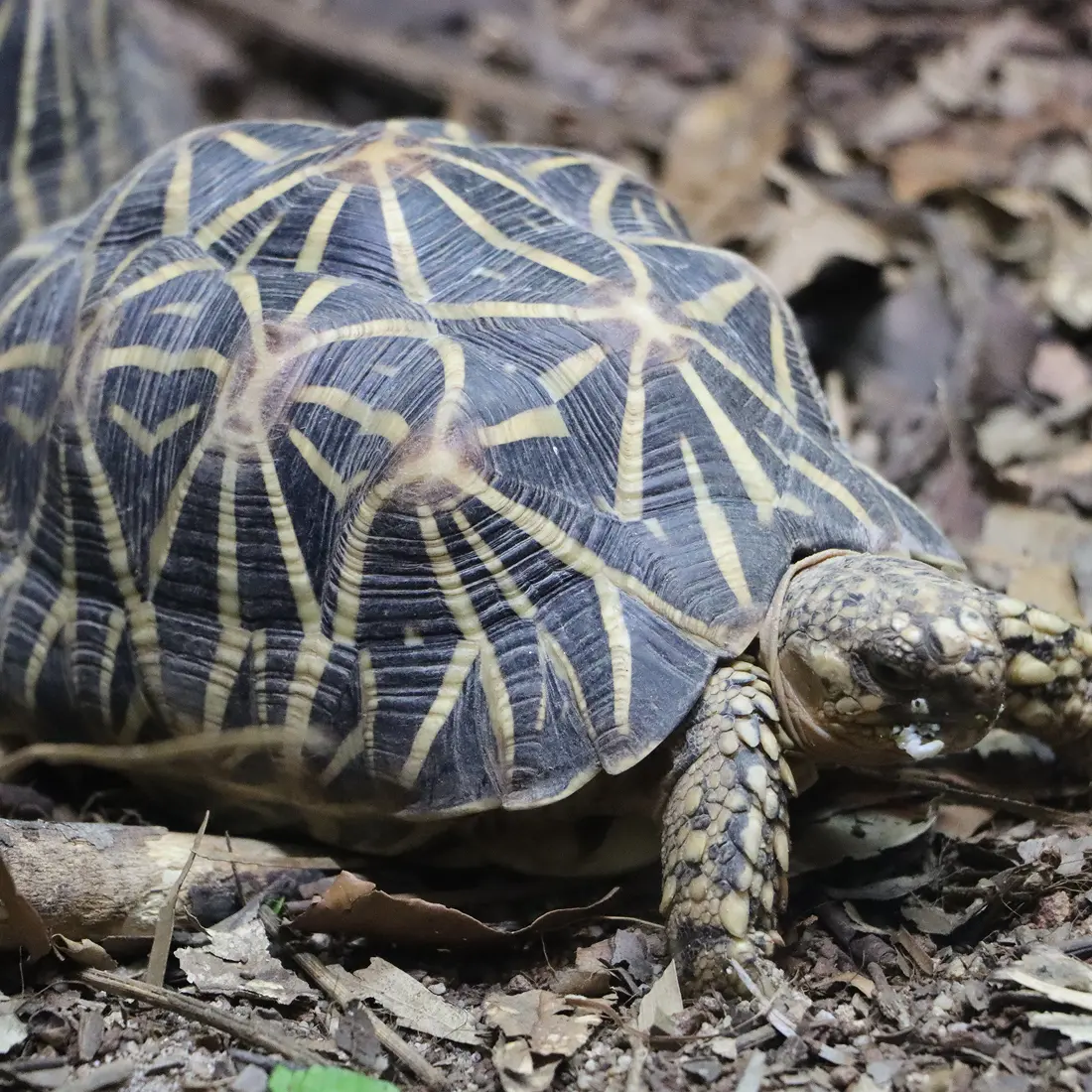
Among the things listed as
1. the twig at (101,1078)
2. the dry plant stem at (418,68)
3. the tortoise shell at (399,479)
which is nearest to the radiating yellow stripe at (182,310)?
the tortoise shell at (399,479)

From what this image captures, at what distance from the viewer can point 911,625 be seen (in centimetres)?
233

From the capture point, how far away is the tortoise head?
2.31 meters

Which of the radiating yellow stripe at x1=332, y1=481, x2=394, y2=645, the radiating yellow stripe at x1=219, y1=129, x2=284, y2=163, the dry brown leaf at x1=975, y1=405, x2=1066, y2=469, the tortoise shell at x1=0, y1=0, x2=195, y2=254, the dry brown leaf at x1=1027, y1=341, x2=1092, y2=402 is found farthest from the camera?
the tortoise shell at x1=0, y1=0, x2=195, y2=254

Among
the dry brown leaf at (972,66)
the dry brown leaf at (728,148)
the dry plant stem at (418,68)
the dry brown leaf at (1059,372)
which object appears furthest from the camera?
the dry brown leaf at (972,66)

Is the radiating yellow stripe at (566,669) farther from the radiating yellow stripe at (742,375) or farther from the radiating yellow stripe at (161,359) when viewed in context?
the radiating yellow stripe at (161,359)

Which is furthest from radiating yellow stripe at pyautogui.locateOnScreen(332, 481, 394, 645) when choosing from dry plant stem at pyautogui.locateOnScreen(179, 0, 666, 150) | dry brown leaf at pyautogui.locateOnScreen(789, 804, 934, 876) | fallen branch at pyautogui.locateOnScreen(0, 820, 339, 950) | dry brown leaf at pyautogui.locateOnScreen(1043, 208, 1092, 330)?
dry plant stem at pyautogui.locateOnScreen(179, 0, 666, 150)

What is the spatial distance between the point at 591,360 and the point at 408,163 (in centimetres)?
77

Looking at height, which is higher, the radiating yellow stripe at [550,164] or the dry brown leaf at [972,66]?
the dry brown leaf at [972,66]

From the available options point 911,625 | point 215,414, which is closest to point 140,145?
point 215,414

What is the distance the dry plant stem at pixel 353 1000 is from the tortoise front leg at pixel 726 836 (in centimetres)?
57

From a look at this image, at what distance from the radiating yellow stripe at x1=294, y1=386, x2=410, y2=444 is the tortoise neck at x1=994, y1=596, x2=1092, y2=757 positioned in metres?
1.40

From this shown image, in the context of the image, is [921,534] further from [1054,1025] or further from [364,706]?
[364,706]

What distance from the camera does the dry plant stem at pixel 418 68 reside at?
5.51m

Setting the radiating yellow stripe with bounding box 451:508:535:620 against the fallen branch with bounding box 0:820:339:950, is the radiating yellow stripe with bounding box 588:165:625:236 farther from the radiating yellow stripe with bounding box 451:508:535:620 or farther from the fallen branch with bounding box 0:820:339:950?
the fallen branch with bounding box 0:820:339:950
